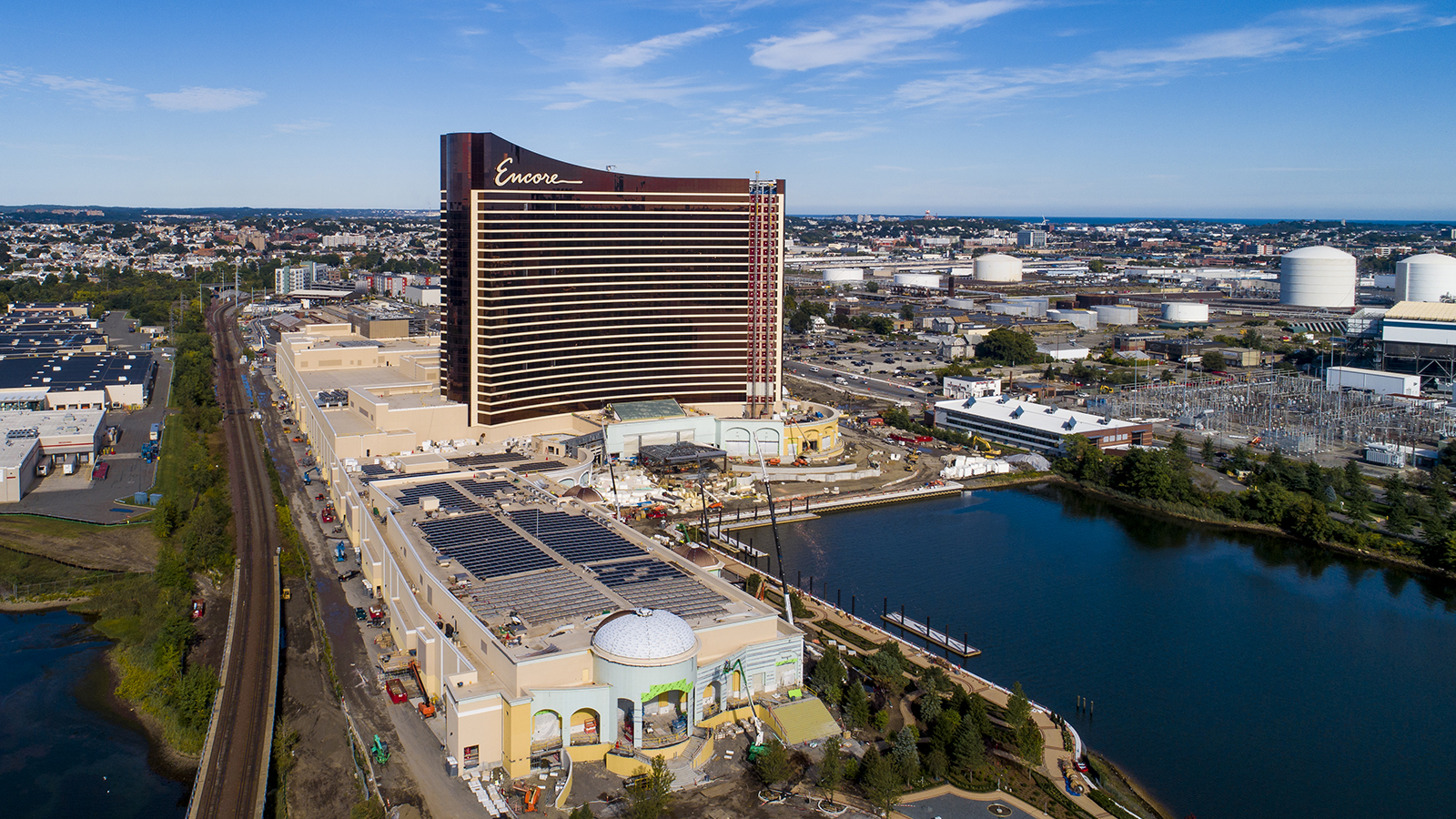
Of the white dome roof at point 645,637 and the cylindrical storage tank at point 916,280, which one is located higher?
the cylindrical storage tank at point 916,280

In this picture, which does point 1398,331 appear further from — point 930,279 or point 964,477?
point 930,279

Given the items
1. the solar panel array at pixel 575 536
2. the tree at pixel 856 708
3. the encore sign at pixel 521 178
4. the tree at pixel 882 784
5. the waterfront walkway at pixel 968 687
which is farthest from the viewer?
the encore sign at pixel 521 178

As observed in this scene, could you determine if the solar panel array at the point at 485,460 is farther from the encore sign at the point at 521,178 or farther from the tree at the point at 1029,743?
the tree at the point at 1029,743

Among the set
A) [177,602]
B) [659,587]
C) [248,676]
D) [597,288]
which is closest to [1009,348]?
[597,288]

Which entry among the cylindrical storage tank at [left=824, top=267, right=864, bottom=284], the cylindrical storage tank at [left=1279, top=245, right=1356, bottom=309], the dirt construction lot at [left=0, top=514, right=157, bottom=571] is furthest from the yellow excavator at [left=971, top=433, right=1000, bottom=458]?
the cylindrical storage tank at [left=824, top=267, right=864, bottom=284]

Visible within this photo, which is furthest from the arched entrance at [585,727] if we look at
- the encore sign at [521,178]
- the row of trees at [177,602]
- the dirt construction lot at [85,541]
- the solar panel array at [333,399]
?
the solar panel array at [333,399]

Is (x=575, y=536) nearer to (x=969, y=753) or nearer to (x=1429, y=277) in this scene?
(x=969, y=753)

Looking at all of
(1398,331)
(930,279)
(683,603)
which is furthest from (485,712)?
(930,279)
